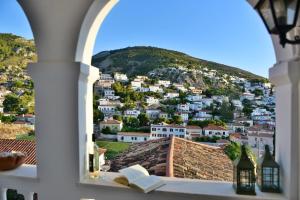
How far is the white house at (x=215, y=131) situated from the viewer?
201 centimetres

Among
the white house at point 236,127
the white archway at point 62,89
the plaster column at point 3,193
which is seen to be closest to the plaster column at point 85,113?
the white archway at point 62,89

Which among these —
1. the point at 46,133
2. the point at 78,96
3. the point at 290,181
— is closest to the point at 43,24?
the point at 78,96

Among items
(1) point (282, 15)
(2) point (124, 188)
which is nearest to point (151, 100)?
(2) point (124, 188)

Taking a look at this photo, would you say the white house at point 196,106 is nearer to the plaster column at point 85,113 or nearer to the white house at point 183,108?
the white house at point 183,108

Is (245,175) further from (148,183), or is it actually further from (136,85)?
(136,85)

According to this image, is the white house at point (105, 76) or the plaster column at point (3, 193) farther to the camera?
the white house at point (105, 76)

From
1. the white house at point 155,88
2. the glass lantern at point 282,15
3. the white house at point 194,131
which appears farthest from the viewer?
the white house at point 155,88

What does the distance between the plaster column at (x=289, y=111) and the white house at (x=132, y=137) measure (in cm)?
91

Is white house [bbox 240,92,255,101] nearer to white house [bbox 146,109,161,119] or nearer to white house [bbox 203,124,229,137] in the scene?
white house [bbox 203,124,229,137]

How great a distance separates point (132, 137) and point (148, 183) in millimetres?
421

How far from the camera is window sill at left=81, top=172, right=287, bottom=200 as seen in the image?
1706mm

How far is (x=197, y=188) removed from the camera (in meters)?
1.84

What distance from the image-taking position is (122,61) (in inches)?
88.9

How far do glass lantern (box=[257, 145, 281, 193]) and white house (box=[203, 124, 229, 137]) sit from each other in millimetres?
322
